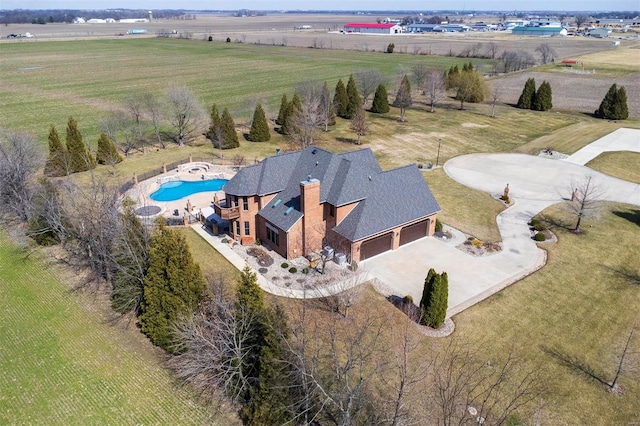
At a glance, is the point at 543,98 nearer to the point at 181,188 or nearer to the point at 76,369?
the point at 181,188

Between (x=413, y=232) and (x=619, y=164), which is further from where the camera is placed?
(x=619, y=164)

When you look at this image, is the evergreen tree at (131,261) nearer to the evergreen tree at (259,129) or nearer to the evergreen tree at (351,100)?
the evergreen tree at (259,129)

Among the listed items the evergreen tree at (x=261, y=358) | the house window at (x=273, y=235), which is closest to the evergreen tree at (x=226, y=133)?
the house window at (x=273, y=235)

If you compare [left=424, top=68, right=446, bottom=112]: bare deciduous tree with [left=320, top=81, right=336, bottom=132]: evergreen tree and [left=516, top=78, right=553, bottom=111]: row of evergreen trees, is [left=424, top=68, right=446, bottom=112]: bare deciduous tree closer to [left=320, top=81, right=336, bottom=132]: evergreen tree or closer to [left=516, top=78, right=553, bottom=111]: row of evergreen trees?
[left=516, top=78, right=553, bottom=111]: row of evergreen trees

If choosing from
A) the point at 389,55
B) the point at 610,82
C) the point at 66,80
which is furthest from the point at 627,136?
the point at 66,80

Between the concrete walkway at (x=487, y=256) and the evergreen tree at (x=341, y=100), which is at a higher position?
the evergreen tree at (x=341, y=100)

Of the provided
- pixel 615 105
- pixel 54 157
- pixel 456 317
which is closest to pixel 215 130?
pixel 54 157
